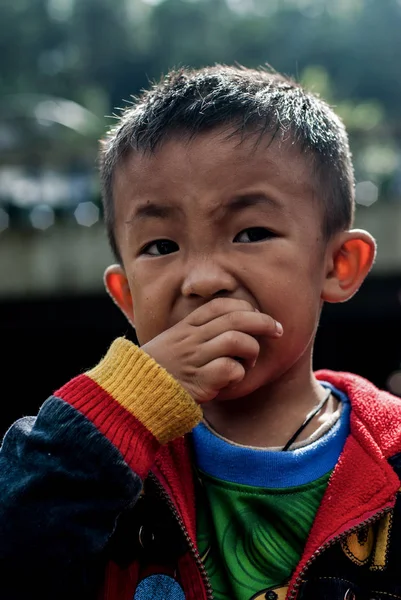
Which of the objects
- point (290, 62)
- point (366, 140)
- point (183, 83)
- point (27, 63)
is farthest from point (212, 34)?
point (183, 83)

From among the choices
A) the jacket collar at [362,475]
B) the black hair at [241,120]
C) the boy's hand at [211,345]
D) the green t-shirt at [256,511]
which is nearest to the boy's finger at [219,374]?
the boy's hand at [211,345]

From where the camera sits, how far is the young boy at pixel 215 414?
4.58 feet

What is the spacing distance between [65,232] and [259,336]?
291 inches

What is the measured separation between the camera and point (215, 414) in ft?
5.92

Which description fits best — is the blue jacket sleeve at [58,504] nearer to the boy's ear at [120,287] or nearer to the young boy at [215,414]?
the young boy at [215,414]

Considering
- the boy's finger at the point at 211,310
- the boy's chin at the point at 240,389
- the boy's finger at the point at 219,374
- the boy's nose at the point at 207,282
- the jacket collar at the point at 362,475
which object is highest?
the boy's nose at the point at 207,282

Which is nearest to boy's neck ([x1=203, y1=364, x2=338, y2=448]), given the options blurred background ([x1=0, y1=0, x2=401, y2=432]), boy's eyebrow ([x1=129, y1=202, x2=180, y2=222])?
boy's eyebrow ([x1=129, y1=202, x2=180, y2=222])

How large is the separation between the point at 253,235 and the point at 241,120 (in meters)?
0.26

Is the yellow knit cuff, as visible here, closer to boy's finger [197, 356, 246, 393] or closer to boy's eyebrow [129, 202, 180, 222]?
boy's finger [197, 356, 246, 393]

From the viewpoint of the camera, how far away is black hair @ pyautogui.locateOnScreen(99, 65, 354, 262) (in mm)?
1697

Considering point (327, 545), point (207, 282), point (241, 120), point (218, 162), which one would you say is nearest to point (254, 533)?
point (327, 545)

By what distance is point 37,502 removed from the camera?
1374mm

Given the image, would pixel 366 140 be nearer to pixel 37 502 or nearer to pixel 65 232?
pixel 65 232

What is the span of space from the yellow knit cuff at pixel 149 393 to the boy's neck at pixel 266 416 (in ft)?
0.94
